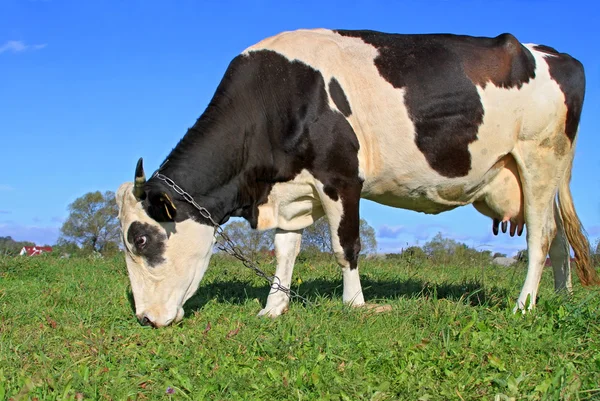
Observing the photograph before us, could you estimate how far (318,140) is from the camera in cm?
624

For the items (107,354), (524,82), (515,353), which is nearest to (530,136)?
(524,82)

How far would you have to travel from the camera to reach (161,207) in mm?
6035

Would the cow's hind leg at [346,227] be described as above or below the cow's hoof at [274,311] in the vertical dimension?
above

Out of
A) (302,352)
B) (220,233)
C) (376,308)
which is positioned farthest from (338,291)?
(302,352)

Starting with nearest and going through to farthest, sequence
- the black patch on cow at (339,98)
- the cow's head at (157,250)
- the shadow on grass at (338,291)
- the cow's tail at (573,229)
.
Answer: the cow's head at (157,250), the black patch on cow at (339,98), the shadow on grass at (338,291), the cow's tail at (573,229)

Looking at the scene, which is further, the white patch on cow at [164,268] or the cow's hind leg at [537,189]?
the cow's hind leg at [537,189]

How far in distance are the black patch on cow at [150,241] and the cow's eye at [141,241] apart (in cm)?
1

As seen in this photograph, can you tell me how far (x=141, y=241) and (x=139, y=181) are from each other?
0.57 m

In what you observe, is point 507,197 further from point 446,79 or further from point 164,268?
point 164,268

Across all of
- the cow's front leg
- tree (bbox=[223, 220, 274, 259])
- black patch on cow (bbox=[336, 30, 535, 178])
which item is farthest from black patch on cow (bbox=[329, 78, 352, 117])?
tree (bbox=[223, 220, 274, 259])

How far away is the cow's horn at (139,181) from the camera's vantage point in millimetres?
5898

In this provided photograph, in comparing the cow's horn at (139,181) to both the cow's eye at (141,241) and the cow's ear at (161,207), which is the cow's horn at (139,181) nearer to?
the cow's ear at (161,207)

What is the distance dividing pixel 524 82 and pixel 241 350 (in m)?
4.03

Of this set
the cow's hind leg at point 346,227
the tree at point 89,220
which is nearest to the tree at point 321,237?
the cow's hind leg at point 346,227
